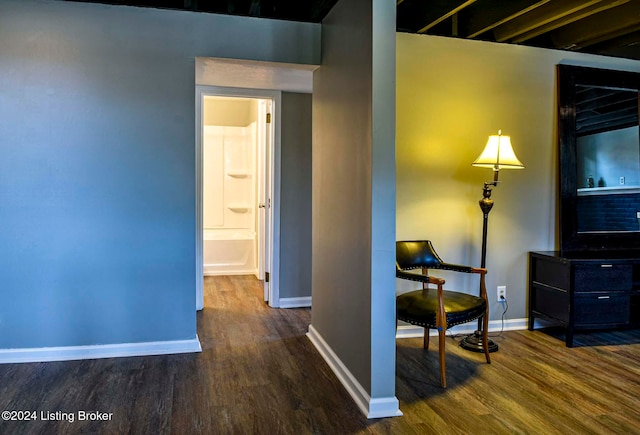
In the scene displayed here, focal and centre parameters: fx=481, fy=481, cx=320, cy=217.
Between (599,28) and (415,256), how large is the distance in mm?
2145

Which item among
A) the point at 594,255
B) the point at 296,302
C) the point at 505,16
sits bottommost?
the point at 296,302

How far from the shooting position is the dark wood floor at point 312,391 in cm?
228

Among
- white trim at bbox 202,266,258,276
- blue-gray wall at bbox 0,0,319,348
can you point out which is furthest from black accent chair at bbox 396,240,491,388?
white trim at bbox 202,266,258,276

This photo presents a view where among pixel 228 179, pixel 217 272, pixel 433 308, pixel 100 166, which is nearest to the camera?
pixel 433 308

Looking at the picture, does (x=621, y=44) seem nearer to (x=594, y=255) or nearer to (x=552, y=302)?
(x=594, y=255)

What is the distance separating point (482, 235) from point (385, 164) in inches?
61.4

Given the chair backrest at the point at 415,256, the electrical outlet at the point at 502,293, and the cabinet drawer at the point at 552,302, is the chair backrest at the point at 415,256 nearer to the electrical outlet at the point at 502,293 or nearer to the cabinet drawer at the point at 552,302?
the electrical outlet at the point at 502,293

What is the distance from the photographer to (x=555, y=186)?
3.86 m

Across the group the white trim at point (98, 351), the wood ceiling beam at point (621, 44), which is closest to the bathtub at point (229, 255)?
the white trim at point (98, 351)

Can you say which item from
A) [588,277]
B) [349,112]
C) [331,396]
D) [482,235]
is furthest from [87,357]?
[588,277]

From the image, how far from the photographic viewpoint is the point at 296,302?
4.55 m

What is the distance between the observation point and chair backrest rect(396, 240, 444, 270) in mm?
3279

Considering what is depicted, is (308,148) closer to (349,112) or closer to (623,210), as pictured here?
(349,112)

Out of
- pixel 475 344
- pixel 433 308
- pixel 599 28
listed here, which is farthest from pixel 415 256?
pixel 599 28
